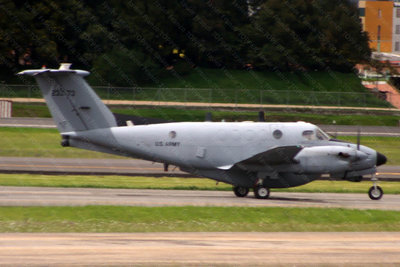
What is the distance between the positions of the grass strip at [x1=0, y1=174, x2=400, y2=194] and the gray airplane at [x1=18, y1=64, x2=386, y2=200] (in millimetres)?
2588

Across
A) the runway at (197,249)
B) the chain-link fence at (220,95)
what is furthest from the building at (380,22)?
the runway at (197,249)

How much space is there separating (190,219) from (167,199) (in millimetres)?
3749

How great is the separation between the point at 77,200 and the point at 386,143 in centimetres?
3298

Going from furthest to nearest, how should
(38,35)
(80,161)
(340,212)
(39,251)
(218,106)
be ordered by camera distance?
(38,35), (218,106), (80,161), (340,212), (39,251)

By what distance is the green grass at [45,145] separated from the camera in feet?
132

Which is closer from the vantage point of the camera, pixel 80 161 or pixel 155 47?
pixel 80 161

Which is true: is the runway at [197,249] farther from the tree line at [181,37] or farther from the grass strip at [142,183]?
the tree line at [181,37]

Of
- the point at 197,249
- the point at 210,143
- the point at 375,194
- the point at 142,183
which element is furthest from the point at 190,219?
the point at 142,183

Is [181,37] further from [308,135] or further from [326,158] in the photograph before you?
[326,158]

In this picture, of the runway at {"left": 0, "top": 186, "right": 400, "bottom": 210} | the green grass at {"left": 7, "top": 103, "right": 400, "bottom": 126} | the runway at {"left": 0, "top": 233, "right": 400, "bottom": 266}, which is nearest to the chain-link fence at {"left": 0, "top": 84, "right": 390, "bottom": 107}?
the green grass at {"left": 7, "top": 103, "right": 400, "bottom": 126}

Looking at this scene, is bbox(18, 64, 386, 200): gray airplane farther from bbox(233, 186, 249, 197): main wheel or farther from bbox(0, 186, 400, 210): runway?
bbox(0, 186, 400, 210): runway

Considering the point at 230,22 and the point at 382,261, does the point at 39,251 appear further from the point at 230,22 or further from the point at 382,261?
the point at 230,22

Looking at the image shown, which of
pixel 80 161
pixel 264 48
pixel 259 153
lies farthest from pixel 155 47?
pixel 259 153

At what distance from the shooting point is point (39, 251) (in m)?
13.8
